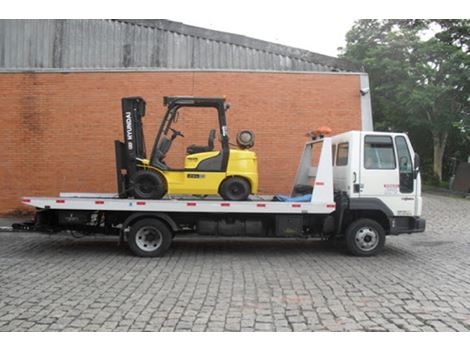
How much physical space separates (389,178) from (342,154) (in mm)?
970

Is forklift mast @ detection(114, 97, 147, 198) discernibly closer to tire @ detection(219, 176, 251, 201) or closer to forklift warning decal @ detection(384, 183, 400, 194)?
tire @ detection(219, 176, 251, 201)

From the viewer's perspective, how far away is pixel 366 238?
8.55 metres

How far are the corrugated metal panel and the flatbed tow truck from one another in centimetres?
509

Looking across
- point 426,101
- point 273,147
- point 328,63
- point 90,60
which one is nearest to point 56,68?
point 90,60

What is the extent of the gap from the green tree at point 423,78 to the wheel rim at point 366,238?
14.9 metres

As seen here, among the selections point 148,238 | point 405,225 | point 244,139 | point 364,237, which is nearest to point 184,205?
point 148,238

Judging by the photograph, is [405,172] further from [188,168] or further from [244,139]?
[188,168]

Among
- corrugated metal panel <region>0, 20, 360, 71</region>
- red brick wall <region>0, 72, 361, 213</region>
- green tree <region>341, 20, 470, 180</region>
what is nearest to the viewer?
red brick wall <region>0, 72, 361, 213</region>

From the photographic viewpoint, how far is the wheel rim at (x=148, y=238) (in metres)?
8.30

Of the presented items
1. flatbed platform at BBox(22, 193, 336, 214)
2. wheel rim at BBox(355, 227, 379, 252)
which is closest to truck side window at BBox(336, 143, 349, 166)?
flatbed platform at BBox(22, 193, 336, 214)

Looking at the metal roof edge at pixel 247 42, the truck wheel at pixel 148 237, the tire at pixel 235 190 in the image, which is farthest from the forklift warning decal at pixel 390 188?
the metal roof edge at pixel 247 42

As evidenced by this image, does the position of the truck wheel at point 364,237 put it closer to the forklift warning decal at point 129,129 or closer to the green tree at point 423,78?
the forklift warning decal at point 129,129

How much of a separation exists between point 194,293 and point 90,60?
28.9 feet

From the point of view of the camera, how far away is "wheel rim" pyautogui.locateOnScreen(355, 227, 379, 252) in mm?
8538
